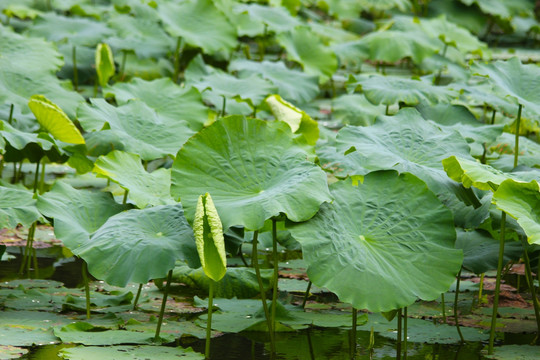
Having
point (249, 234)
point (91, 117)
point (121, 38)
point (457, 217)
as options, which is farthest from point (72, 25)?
point (457, 217)

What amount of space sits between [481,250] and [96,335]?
3.62ft

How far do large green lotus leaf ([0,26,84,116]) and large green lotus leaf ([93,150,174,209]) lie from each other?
776 millimetres

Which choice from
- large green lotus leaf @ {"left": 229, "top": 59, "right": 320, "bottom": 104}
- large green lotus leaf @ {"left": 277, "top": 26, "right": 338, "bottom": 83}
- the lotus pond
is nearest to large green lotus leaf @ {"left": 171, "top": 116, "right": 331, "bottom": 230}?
the lotus pond

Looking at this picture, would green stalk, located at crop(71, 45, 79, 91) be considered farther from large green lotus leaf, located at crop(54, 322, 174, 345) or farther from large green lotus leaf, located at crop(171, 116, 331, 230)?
large green lotus leaf, located at crop(54, 322, 174, 345)

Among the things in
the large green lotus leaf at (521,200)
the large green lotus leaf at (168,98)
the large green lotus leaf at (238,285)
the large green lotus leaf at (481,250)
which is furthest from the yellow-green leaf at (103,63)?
the large green lotus leaf at (521,200)

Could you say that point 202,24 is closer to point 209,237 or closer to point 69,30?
point 69,30

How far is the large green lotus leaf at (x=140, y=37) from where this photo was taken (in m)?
4.57

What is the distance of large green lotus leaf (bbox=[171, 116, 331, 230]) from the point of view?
191cm

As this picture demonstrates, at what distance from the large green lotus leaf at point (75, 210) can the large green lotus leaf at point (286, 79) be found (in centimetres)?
173

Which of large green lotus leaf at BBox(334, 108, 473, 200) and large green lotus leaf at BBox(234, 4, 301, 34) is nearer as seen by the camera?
large green lotus leaf at BBox(334, 108, 473, 200)

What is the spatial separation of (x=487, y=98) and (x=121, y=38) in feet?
8.36

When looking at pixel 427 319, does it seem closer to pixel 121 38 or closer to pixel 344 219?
pixel 344 219

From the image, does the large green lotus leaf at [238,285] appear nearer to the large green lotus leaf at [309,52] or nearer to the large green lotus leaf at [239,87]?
the large green lotus leaf at [239,87]

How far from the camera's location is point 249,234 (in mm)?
2445
